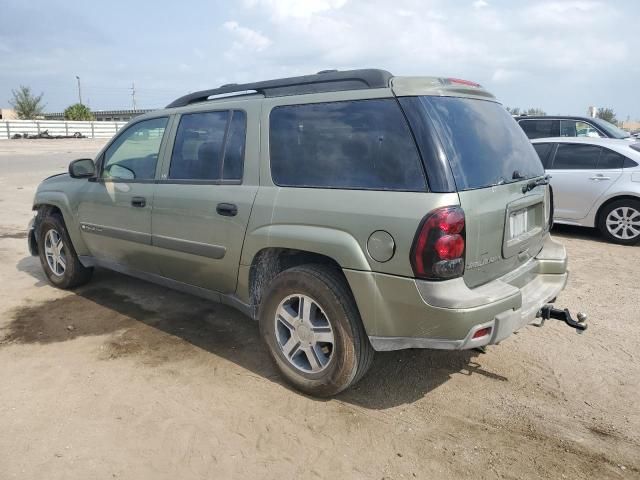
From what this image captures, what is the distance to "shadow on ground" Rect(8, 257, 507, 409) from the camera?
3480 millimetres

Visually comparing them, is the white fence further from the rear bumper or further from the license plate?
the license plate

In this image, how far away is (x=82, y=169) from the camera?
15.4 feet

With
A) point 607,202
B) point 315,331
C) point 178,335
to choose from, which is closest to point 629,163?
point 607,202

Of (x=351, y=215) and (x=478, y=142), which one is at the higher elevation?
(x=478, y=142)

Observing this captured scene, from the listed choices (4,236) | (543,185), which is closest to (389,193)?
(543,185)

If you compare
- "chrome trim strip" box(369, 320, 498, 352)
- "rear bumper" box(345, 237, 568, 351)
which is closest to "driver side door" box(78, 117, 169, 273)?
"rear bumper" box(345, 237, 568, 351)

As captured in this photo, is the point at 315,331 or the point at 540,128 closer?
the point at 315,331

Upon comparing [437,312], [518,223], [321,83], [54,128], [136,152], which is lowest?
[437,312]

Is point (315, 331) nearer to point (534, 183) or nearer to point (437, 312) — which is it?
point (437, 312)

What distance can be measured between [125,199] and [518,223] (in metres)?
3.13

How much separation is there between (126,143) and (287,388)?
8.78 feet

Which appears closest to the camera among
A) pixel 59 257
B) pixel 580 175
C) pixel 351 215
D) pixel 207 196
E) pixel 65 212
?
pixel 351 215

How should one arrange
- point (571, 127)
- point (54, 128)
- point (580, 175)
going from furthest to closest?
point (54, 128) → point (571, 127) → point (580, 175)

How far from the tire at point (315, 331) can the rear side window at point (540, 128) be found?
8.19 meters
